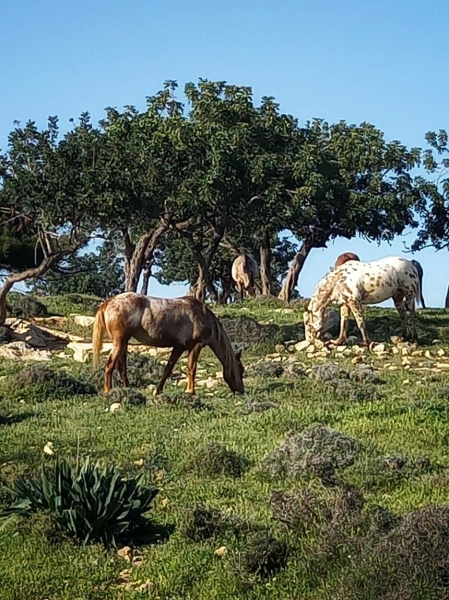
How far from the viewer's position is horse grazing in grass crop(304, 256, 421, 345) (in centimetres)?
2314

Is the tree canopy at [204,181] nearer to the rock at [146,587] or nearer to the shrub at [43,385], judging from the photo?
the shrub at [43,385]

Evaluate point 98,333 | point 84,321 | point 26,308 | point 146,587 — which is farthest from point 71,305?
point 146,587

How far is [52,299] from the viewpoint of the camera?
3441cm

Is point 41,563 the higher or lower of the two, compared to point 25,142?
lower

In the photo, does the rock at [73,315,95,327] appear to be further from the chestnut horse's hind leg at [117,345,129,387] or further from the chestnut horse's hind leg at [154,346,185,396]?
the chestnut horse's hind leg at [154,346,185,396]

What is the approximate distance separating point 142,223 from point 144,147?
107 inches

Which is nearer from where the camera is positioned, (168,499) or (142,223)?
(168,499)

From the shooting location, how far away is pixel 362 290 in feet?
75.9

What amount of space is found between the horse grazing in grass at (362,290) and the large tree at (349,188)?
20.2 feet

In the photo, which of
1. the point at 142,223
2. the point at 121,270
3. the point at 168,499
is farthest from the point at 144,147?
the point at 121,270

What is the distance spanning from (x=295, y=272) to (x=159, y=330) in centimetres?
2155

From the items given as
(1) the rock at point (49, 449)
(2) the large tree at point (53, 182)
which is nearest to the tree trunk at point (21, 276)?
(2) the large tree at point (53, 182)

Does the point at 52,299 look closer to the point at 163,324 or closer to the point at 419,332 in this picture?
the point at 419,332

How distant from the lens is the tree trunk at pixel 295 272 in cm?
3772
